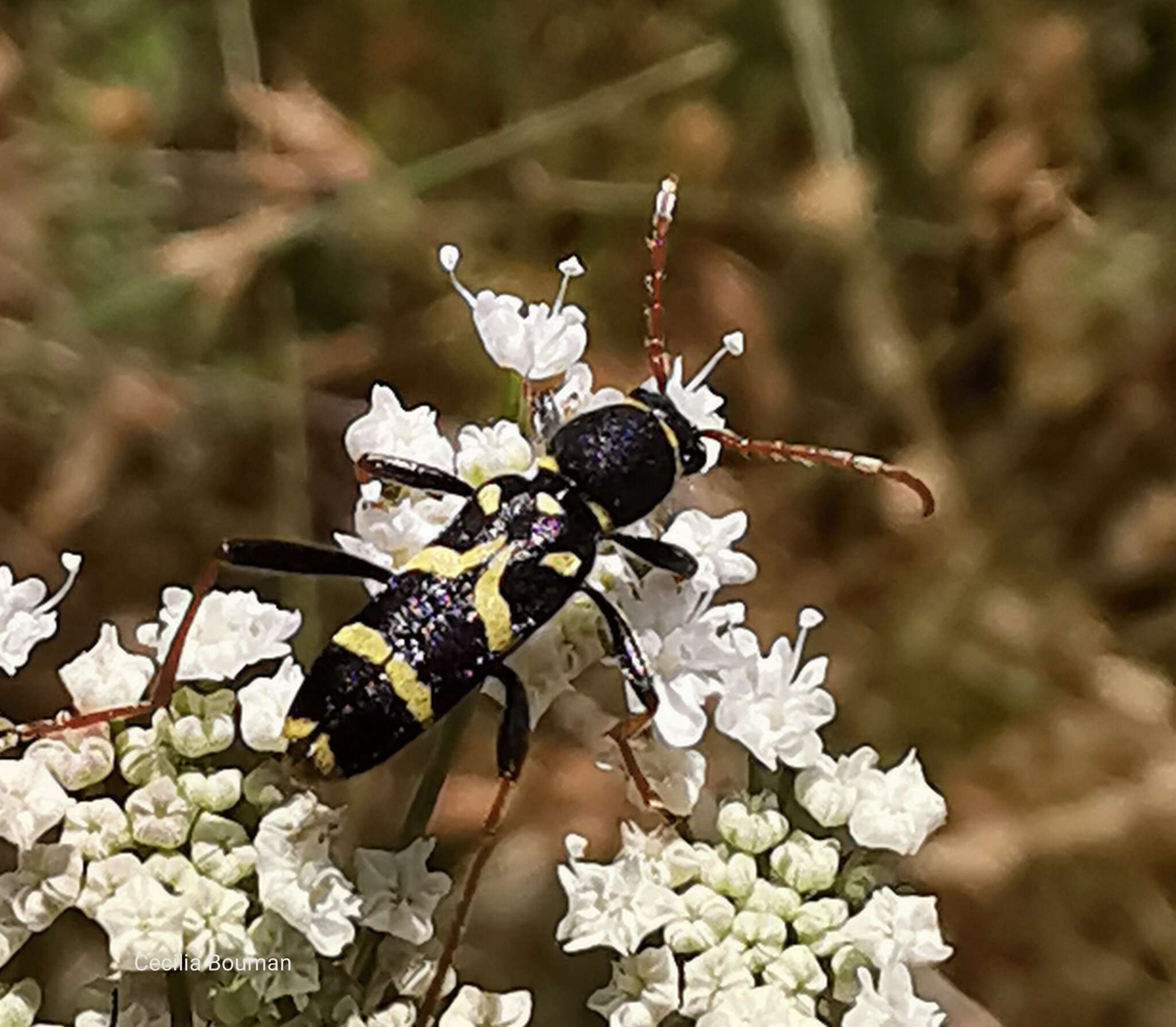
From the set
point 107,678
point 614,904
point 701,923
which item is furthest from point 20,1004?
point 701,923

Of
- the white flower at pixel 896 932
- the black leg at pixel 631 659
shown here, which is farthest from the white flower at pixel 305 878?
the white flower at pixel 896 932

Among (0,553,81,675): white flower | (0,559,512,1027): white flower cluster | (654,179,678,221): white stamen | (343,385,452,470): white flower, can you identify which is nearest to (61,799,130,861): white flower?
(0,559,512,1027): white flower cluster

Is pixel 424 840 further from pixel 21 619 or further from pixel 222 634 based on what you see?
pixel 21 619

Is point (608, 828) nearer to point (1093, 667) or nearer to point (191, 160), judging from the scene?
point (1093, 667)

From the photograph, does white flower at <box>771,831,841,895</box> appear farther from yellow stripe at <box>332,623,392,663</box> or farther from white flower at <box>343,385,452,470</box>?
white flower at <box>343,385,452,470</box>

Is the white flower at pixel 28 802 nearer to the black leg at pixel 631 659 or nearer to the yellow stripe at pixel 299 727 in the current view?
the yellow stripe at pixel 299 727

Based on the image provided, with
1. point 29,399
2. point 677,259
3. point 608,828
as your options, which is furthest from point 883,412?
point 29,399
